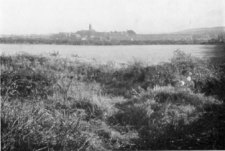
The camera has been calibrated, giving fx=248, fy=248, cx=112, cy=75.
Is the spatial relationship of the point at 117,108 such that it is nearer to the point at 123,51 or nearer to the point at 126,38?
the point at 126,38

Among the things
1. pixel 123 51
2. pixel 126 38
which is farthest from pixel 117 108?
pixel 123 51

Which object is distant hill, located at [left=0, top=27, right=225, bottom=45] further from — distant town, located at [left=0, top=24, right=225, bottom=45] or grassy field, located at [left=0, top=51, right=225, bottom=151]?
grassy field, located at [left=0, top=51, right=225, bottom=151]

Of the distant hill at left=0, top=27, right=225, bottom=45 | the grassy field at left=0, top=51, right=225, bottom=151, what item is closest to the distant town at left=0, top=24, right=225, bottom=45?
the distant hill at left=0, top=27, right=225, bottom=45

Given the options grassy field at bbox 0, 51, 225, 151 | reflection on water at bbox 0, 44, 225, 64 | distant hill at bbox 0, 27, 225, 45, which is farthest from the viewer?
reflection on water at bbox 0, 44, 225, 64

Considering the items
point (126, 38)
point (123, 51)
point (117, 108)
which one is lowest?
point (117, 108)

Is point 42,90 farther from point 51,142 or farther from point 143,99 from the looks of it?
point 51,142

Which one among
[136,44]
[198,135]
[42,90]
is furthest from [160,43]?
[198,135]

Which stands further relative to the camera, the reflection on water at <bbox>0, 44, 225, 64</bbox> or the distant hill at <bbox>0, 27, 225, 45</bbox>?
the reflection on water at <bbox>0, 44, 225, 64</bbox>
